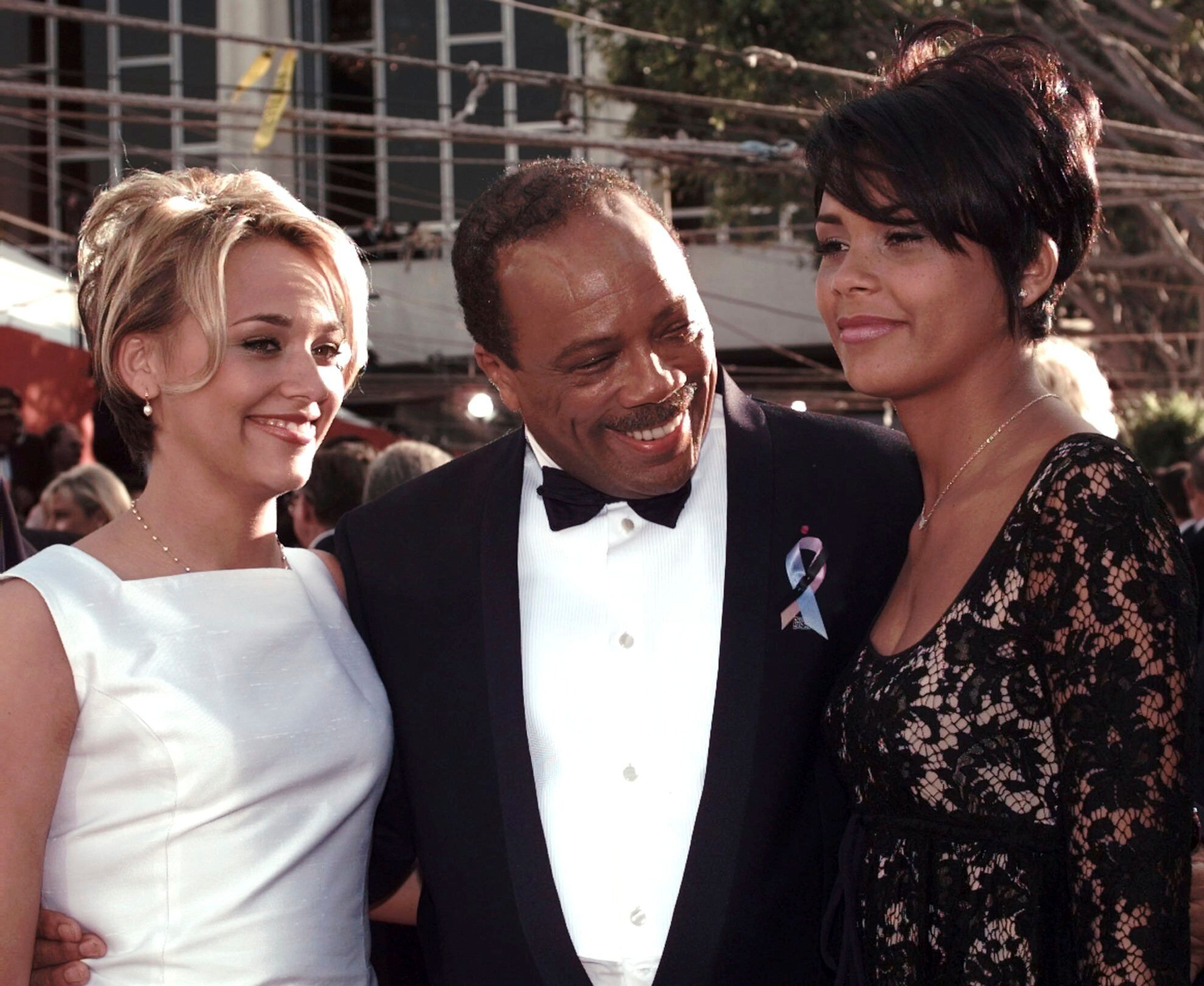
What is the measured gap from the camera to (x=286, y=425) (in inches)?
111

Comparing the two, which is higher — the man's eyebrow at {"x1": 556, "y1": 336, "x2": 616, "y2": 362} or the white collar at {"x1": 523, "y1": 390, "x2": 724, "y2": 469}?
the man's eyebrow at {"x1": 556, "y1": 336, "x2": 616, "y2": 362}

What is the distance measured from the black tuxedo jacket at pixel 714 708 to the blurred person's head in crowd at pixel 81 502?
4267mm

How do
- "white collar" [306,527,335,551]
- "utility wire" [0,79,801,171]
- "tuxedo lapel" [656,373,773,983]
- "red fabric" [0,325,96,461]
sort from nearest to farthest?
1. "tuxedo lapel" [656,373,773,983]
2. "utility wire" [0,79,801,171]
3. "white collar" [306,527,335,551]
4. "red fabric" [0,325,96,461]

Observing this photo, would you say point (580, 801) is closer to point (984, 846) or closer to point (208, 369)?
point (984, 846)

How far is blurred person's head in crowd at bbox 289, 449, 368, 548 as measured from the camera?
620cm

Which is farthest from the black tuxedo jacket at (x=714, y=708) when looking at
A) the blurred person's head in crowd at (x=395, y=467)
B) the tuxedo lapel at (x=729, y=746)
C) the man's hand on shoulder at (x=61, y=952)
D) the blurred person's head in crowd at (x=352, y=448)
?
the blurred person's head in crowd at (x=352, y=448)

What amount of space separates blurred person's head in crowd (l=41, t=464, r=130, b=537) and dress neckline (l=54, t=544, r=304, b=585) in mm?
4257

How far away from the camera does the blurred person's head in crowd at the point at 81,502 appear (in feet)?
22.9

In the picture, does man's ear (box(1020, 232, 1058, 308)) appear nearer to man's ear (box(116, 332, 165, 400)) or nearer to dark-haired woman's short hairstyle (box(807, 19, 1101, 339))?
dark-haired woman's short hairstyle (box(807, 19, 1101, 339))

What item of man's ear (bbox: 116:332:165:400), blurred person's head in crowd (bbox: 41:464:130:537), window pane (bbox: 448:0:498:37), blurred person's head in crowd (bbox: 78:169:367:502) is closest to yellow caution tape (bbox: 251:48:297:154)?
blurred person's head in crowd (bbox: 41:464:130:537)

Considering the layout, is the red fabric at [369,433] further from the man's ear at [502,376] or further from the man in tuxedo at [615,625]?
the man in tuxedo at [615,625]

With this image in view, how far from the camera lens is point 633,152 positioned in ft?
24.6

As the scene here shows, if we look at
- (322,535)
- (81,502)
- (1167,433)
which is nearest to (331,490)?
(322,535)

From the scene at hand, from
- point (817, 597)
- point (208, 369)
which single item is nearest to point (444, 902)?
point (817, 597)
